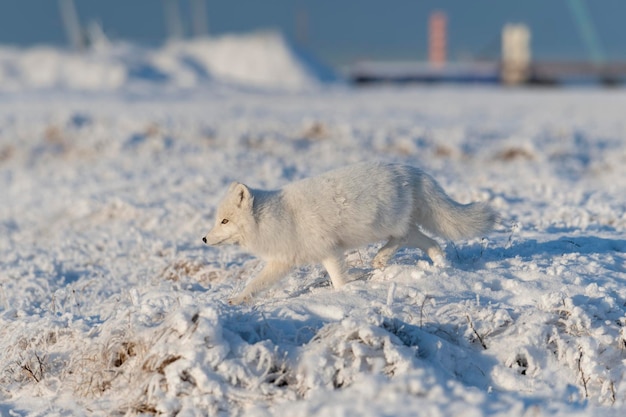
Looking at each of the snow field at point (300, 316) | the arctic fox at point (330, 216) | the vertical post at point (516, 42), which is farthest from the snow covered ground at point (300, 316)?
the vertical post at point (516, 42)

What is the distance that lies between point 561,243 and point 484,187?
4263 mm

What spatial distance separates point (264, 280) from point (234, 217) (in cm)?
49

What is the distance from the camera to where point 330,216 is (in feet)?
17.9

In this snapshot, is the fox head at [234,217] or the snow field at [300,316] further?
the fox head at [234,217]

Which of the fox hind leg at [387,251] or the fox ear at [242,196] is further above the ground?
the fox ear at [242,196]

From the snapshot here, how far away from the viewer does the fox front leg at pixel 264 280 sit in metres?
5.58

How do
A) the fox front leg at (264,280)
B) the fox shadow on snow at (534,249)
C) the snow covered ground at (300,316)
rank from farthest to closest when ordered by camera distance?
the fox shadow on snow at (534,249) < the fox front leg at (264,280) < the snow covered ground at (300,316)

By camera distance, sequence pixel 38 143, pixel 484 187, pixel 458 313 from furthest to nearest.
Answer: pixel 38 143 < pixel 484 187 < pixel 458 313

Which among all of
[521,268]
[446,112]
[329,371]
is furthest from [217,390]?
[446,112]

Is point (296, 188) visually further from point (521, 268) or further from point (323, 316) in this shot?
point (521, 268)

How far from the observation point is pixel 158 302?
5531mm

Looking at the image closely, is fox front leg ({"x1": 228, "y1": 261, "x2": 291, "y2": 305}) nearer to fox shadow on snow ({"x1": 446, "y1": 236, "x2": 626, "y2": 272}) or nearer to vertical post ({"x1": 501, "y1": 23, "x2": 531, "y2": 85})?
fox shadow on snow ({"x1": 446, "y1": 236, "x2": 626, "y2": 272})

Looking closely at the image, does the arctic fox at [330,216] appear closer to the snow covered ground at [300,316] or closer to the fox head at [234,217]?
the fox head at [234,217]

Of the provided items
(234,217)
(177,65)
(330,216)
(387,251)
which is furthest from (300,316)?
(177,65)
